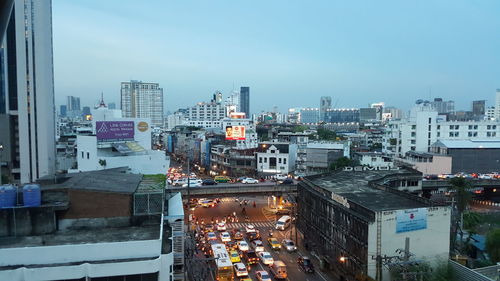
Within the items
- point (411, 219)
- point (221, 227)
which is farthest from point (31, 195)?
point (221, 227)

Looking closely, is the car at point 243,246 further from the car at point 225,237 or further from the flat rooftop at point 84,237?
the flat rooftop at point 84,237

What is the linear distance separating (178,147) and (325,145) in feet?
160

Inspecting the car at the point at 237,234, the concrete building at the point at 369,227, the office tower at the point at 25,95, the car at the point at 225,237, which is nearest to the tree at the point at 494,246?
the concrete building at the point at 369,227

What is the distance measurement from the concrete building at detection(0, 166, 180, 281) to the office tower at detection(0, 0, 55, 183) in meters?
38.8

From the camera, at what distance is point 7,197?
15.5m

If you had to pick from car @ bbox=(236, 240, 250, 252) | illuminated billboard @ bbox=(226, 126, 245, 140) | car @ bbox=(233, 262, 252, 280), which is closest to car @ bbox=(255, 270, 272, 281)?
car @ bbox=(233, 262, 252, 280)

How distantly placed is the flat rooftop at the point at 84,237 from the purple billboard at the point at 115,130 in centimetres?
1792

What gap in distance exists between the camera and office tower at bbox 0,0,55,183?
164 feet

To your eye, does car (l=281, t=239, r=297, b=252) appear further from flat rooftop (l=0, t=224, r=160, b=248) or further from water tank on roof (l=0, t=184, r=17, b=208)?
water tank on roof (l=0, t=184, r=17, b=208)

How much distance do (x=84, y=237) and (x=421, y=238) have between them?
19.4m

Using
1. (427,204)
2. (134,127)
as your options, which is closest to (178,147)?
(134,127)

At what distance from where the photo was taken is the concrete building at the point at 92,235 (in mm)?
13531

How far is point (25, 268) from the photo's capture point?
1302cm

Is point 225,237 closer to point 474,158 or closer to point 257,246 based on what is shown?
point 257,246
